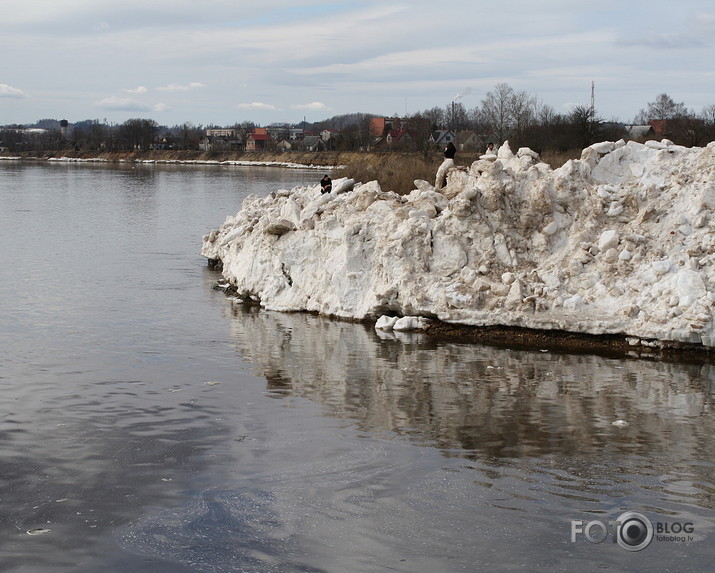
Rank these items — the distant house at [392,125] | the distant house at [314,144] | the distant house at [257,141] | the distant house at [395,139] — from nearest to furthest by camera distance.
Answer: the distant house at [395,139], the distant house at [392,125], the distant house at [314,144], the distant house at [257,141]

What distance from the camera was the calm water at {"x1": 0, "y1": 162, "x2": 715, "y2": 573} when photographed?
7.32m

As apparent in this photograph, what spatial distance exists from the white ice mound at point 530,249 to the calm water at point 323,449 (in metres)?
0.94

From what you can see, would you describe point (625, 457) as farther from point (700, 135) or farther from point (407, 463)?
point (700, 135)

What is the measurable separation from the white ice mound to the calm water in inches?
36.8

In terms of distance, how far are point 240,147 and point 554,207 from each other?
14488 centimetres

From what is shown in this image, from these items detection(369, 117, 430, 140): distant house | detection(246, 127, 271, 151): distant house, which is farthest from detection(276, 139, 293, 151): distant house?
detection(369, 117, 430, 140): distant house

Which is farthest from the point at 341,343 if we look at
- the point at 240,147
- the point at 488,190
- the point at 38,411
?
the point at 240,147

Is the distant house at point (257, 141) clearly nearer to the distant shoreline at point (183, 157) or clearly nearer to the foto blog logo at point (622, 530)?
the distant shoreline at point (183, 157)

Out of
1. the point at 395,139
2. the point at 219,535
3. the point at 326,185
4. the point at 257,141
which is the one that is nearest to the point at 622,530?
the point at 219,535

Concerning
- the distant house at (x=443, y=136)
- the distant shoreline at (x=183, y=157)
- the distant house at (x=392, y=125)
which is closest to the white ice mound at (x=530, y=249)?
the distant house at (x=443, y=136)

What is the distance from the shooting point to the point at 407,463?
9.34 metres

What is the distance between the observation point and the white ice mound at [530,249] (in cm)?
1480

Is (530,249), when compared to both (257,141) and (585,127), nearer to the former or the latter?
(585,127)

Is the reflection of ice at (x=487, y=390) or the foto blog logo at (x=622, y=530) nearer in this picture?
the foto blog logo at (x=622, y=530)
